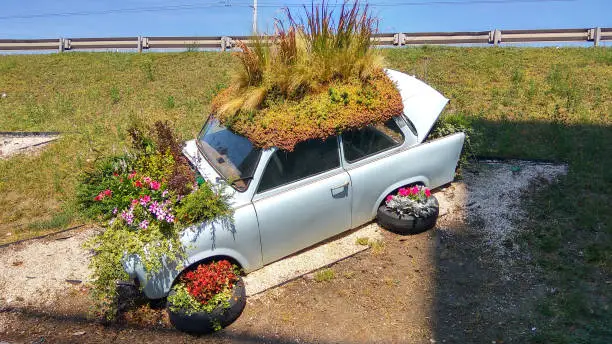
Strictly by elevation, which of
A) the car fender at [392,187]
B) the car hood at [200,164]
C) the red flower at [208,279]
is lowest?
the red flower at [208,279]

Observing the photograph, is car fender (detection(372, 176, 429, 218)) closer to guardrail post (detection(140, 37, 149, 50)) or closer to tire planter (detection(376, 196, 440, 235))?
tire planter (detection(376, 196, 440, 235))

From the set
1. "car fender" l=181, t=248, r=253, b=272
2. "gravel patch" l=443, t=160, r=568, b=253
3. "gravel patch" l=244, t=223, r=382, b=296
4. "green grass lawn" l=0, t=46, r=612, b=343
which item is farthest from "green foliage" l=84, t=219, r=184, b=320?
"gravel patch" l=443, t=160, r=568, b=253

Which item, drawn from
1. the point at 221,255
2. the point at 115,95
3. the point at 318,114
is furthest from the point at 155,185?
the point at 115,95

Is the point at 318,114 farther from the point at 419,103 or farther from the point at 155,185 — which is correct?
the point at 155,185

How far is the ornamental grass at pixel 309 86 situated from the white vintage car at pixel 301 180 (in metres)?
0.18

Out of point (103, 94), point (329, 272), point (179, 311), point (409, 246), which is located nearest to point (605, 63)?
point (409, 246)

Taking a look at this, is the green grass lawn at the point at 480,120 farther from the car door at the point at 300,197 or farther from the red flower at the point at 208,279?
the red flower at the point at 208,279

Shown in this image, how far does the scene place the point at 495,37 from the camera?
15.4 m

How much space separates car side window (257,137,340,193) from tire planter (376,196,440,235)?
96cm

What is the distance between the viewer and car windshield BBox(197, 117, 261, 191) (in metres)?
4.93

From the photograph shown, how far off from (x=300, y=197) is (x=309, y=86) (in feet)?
4.40

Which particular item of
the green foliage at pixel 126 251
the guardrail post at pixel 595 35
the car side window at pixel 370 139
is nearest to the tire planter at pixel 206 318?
the green foliage at pixel 126 251

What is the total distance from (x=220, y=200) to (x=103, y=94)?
10.5 meters

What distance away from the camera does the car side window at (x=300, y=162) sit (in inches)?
194
